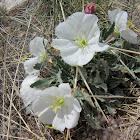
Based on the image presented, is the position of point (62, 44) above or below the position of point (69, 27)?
below

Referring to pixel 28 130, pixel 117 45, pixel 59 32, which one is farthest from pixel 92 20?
pixel 28 130

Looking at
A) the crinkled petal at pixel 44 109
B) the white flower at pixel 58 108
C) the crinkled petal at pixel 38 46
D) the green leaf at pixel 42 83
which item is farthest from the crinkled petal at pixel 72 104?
the crinkled petal at pixel 38 46

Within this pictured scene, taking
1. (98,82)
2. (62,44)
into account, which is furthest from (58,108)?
(62,44)

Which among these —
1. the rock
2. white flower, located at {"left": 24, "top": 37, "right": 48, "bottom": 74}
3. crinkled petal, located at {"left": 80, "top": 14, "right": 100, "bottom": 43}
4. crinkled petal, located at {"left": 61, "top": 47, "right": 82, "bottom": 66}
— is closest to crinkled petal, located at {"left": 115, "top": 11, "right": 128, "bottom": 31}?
crinkled petal, located at {"left": 80, "top": 14, "right": 100, "bottom": 43}

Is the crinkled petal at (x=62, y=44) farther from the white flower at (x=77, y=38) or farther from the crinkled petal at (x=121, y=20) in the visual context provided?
the crinkled petal at (x=121, y=20)

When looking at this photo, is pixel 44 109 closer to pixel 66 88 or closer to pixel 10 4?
pixel 66 88

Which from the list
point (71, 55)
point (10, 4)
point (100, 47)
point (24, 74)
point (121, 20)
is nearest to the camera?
point (100, 47)

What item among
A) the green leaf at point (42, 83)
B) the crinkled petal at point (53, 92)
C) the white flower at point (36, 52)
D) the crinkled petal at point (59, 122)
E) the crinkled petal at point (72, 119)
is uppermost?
the white flower at point (36, 52)
